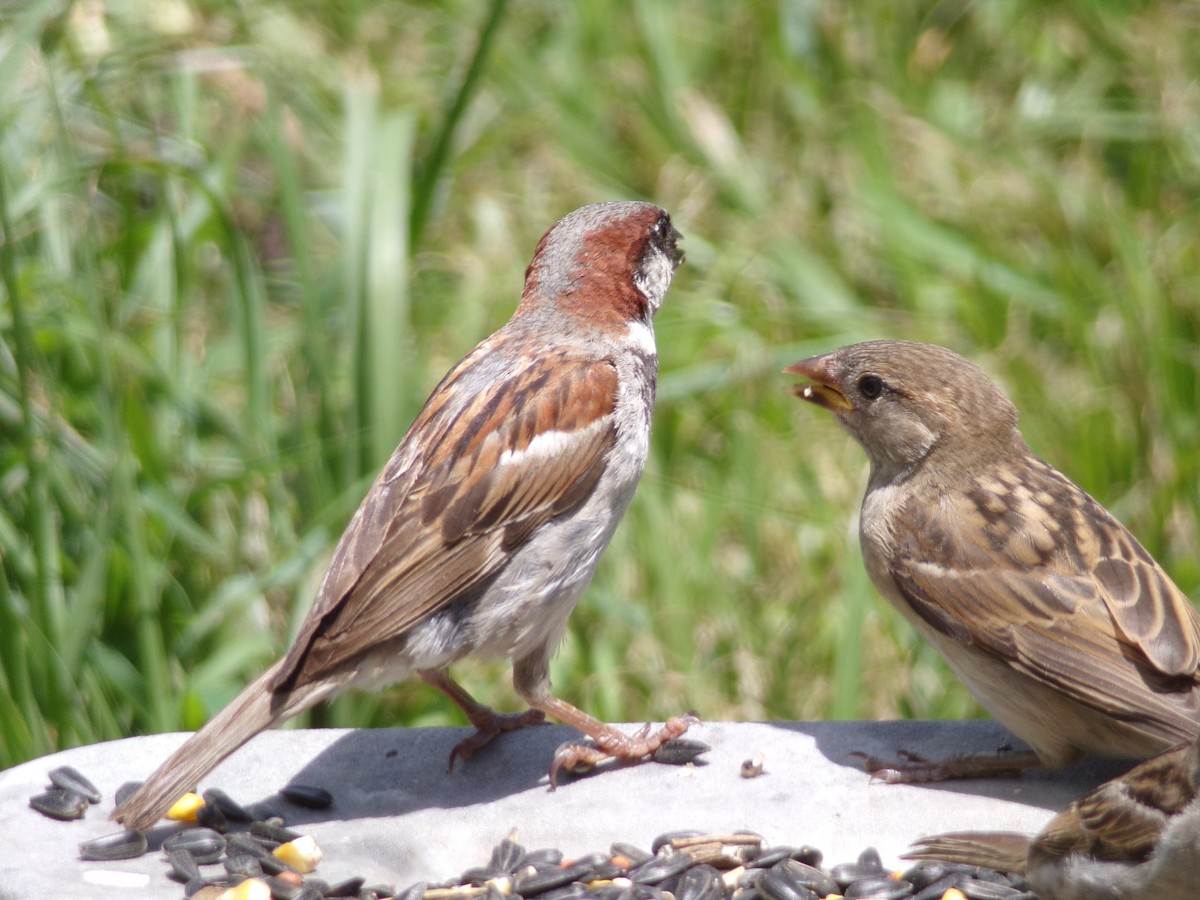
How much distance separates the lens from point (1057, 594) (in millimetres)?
2734

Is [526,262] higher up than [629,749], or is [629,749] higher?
[526,262]

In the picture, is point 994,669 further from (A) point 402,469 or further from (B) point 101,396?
(B) point 101,396

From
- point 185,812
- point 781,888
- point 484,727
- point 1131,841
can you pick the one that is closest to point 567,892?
point 781,888

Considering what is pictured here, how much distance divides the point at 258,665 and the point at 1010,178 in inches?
116

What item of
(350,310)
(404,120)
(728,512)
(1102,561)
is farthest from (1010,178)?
(1102,561)

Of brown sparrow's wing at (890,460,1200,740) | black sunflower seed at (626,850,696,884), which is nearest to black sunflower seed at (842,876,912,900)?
black sunflower seed at (626,850,696,884)

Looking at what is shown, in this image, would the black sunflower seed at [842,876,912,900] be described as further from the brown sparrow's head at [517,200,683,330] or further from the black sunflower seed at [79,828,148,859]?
the brown sparrow's head at [517,200,683,330]

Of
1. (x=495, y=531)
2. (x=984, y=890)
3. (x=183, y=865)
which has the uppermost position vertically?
(x=495, y=531)

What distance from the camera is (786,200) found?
17.7 ft

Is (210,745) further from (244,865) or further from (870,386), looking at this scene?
(870,386)

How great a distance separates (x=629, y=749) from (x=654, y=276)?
924mm

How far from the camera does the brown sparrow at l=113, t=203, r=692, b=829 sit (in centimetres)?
269

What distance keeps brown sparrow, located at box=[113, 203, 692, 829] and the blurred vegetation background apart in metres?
0.74

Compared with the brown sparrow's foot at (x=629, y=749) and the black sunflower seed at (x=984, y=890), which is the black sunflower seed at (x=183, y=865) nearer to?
the brown sparrow's foot at (x=629, y=749)
